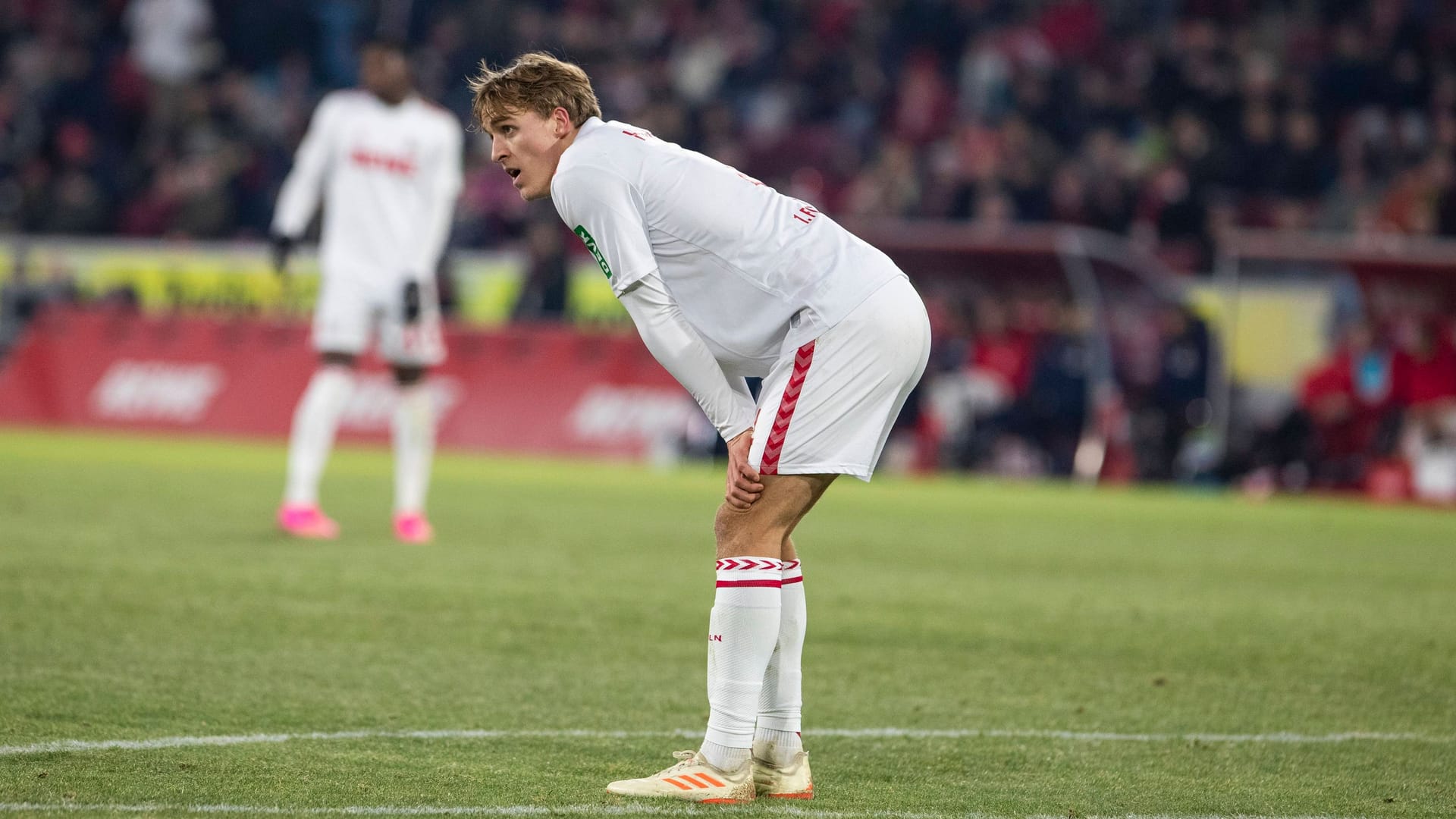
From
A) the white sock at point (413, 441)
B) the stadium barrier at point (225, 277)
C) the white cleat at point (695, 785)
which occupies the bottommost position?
the stadium barrier at point (225, 277)

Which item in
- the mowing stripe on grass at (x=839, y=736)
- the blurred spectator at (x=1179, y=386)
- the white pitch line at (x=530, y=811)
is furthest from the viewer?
the blurred spectator at (x=1179, y=386)

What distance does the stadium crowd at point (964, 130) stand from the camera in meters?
17.9

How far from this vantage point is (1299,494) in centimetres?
1706

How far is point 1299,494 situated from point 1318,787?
508 inches

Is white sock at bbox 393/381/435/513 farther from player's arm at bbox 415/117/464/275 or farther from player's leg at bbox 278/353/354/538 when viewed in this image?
player's arm at bbox 415/117/464/275

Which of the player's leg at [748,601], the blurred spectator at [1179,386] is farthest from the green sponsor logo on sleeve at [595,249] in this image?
the blurred spectator at [1179,386]

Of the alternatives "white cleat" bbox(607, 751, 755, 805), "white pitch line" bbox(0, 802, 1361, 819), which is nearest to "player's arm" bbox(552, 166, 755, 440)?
"white cleat" bbox(607, 751, 755, 805)

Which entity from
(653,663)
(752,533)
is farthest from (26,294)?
(752,533)

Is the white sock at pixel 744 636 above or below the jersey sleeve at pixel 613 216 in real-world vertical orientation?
below

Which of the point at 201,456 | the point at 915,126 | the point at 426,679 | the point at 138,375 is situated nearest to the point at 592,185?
the point at 426,679

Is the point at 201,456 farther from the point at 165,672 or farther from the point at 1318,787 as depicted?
the point at 1318,787

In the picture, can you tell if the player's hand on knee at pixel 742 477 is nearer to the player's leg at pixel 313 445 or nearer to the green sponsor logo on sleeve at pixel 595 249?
the green sponsor logo on sleeve at pixel 595 249

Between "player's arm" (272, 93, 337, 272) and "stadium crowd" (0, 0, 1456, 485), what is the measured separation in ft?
28.6

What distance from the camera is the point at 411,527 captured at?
9977mm
